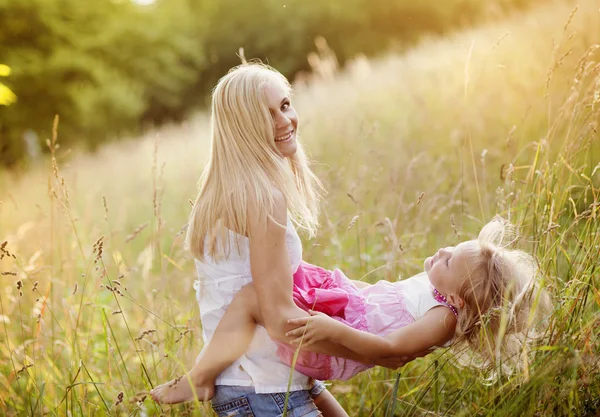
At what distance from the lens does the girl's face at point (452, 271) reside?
181 centimetres

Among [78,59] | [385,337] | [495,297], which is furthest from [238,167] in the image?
[78,59]

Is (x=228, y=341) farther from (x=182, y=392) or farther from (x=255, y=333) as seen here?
(x=182, y=392)

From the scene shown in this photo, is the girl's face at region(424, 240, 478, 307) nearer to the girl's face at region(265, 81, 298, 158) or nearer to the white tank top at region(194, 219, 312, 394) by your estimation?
the white tank top at region(194, 219, 312, 394)

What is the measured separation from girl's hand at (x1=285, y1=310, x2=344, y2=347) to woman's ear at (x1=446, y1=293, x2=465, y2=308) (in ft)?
1.08

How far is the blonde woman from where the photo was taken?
1.77 meters

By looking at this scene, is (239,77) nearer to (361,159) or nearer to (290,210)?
(290,210)

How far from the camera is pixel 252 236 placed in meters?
1.78

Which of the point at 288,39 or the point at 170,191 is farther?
the point at 288,39

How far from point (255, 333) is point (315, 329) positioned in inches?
8.5

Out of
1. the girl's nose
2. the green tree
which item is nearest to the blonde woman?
the girl's nose

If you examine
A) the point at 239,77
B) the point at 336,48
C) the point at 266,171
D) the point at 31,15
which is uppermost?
the point at 31,15

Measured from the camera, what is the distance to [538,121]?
185 inches

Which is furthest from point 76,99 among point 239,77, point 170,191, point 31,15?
point 239,77

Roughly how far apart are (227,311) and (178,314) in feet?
5.16
